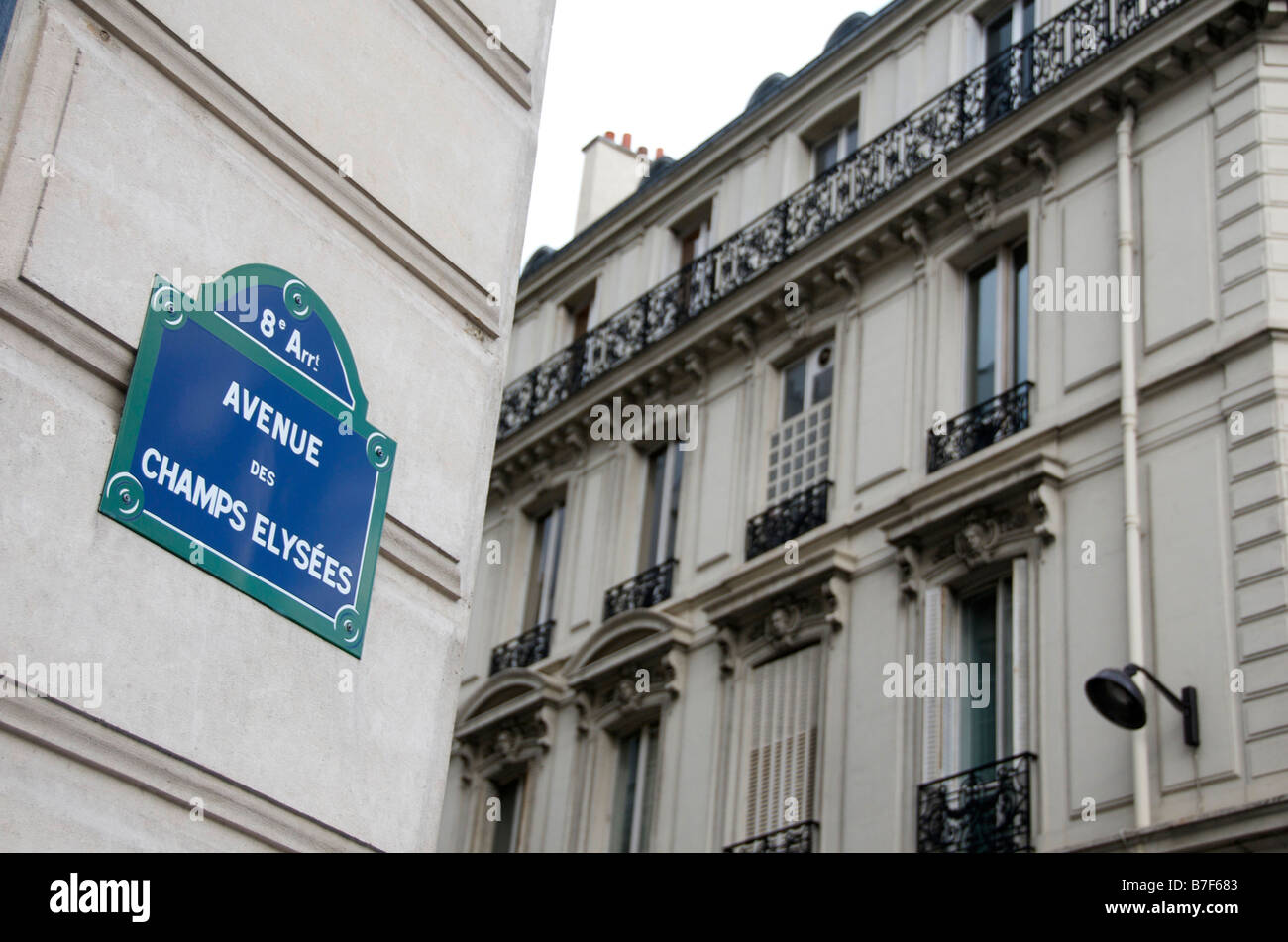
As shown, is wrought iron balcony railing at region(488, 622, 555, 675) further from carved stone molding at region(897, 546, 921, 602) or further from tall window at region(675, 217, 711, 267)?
carved stone molding at region(897, 546, 921, 602)

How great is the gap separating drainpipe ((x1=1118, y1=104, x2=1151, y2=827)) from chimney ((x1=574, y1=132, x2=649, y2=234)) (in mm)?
11732

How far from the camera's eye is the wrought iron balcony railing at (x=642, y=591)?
20734mm

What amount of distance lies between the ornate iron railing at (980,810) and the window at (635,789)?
4.51 meters

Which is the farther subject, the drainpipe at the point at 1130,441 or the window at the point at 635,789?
the window at the point at 635,789

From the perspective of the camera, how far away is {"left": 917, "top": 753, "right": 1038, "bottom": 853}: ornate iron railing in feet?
49.4

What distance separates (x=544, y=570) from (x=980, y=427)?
25.6ft

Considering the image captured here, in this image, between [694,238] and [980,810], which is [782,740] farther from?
[694,238]

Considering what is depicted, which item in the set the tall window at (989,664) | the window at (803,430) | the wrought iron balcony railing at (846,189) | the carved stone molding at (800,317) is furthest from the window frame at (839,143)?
the tall window at (989,664)

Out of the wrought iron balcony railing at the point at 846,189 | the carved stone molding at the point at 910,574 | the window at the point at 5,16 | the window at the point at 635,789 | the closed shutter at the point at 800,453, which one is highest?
the wrought iron balcony railing at the point at 846,189

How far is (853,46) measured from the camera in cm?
2164

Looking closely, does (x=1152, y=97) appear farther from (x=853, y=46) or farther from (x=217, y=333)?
(x=217, y=333)

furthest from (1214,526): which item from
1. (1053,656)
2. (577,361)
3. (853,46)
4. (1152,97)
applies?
(577,361)

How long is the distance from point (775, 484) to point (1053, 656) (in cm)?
505

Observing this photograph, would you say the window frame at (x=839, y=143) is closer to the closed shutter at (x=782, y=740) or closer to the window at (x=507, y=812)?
the closed shutter at (x=782, y=740)
